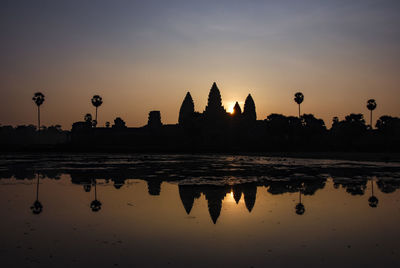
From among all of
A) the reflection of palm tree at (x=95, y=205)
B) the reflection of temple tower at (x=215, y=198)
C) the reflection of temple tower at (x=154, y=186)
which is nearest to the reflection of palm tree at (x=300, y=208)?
the reflection of temple tower at (x=215, y=198)

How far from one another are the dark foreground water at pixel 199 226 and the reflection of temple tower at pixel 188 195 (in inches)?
1.9

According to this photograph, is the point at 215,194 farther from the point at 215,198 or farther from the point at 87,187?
the point at 87,187

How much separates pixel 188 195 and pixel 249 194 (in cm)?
328

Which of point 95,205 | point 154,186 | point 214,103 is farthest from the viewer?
point 214,103

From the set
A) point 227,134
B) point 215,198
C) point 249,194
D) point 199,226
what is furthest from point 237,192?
point 227,134

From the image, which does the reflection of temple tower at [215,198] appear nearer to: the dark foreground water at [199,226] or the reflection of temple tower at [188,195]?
the dark foreground water at [199,226]

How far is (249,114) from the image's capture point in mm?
149875

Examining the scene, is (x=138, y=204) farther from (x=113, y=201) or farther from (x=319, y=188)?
(x=319, y=188)

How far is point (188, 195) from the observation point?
21.0 metres

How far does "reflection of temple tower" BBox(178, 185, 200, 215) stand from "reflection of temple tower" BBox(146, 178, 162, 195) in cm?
131

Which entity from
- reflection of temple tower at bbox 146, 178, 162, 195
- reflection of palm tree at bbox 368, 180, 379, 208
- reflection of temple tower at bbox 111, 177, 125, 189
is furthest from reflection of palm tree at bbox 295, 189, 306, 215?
reflection of temple tower at bbox 111, 177, 125, 189

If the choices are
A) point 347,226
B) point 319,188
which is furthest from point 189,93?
point 347,226

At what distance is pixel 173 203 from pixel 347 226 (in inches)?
310

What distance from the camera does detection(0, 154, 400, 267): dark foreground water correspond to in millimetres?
9797
